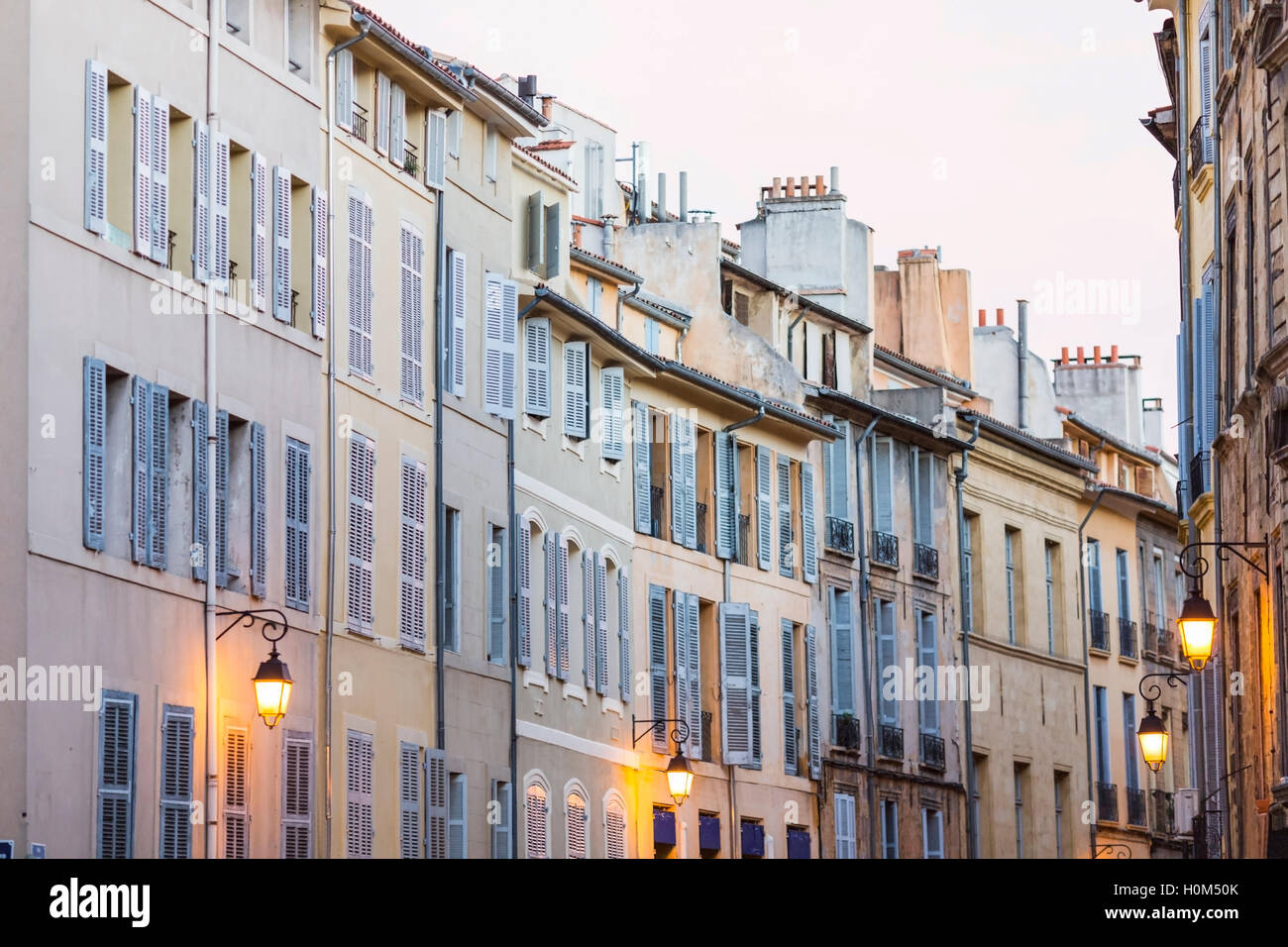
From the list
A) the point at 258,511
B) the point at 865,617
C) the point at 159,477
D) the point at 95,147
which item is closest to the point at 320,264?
the point at 258,511

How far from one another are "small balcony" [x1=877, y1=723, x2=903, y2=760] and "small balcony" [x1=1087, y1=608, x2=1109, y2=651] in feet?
30.6

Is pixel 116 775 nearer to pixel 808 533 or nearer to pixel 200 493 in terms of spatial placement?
pixel 200 493

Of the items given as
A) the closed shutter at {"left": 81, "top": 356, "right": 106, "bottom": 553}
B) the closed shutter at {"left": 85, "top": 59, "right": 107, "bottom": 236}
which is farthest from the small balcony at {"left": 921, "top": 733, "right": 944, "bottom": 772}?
the closed shutter at {"left": 85, "top": 59, "right": 107, "bottom": 236}

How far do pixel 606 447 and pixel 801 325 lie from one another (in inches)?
371

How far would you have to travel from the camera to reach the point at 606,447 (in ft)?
138

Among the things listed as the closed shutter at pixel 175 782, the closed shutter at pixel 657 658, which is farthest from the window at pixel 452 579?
the closed shutter at pixel 175 782

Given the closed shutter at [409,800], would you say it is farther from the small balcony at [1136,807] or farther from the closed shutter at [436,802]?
the small balcony at [1136,807]

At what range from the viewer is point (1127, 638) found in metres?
59.9

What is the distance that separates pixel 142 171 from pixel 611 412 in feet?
47.9

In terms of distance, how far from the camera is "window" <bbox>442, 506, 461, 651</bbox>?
35719mm

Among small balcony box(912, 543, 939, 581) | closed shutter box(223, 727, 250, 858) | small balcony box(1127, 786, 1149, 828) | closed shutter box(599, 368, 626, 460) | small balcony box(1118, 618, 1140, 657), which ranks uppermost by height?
closed shutter box(599, 368, 626, 460)

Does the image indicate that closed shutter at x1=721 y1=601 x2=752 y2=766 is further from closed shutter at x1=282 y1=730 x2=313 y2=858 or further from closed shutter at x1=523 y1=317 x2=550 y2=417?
closed shutter at x1=282 y1=730 x2=313 y2=858
